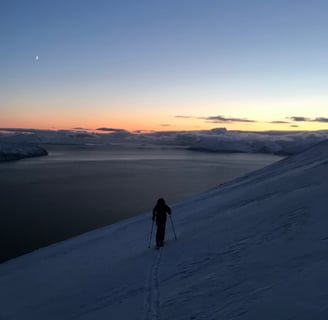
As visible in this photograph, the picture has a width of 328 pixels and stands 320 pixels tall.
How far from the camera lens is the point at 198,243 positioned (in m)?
13.9

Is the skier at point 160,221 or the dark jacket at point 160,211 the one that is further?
the dark jacket at point 160,211

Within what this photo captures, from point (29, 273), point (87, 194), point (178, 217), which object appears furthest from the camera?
point (87, 194)

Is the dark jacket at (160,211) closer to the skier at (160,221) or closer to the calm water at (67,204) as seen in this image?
the skier at (160,221)

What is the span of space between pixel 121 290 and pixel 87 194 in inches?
2356

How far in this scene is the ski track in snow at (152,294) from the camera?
27.9ft

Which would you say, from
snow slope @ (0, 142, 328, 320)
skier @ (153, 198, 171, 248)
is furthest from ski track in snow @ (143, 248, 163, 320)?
Result: skier @ (153, 198, 171, 248)

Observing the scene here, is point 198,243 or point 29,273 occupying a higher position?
point 198,243

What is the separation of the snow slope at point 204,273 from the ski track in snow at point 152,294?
Result: 0.12 ft

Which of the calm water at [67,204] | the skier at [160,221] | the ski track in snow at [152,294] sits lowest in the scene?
the calm water at [67,204]

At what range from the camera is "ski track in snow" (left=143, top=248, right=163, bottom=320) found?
27.9ft

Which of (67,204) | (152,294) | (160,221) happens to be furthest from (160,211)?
(67,204)

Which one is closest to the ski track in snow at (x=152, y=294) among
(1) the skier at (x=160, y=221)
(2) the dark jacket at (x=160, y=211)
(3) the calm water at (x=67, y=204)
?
(1) the skier at (x=160, y=221)

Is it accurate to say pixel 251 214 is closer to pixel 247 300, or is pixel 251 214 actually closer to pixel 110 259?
pixel 110 259

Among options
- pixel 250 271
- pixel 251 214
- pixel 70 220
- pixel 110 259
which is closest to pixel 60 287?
pixel 110 259
